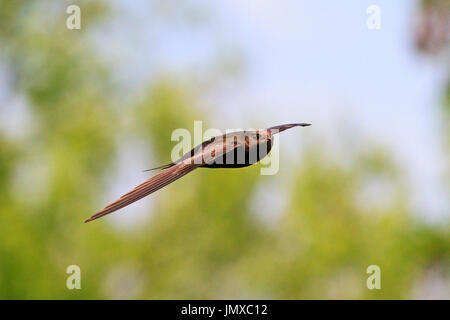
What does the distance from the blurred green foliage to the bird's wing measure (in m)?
11.6

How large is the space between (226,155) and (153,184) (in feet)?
1.17

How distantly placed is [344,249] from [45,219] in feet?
20.4

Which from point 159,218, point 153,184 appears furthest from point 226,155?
point 159,218

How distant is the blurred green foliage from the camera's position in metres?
15.8

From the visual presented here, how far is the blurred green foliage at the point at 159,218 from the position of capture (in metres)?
15.8

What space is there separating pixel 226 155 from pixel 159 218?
495 inches

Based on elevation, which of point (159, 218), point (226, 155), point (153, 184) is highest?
point (226, 155)

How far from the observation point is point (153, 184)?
3773 mm

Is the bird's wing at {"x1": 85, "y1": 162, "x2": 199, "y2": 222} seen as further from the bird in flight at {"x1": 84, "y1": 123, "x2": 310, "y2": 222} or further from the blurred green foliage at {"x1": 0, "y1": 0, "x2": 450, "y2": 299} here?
the blurred green foliage at {"x1": 0, "y1": 0, "x2": 450, "y2": 299}

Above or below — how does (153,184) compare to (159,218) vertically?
above

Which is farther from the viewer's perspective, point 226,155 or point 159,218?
point 159,218

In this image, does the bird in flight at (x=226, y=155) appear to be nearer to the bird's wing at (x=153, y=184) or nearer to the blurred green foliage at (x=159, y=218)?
the bird's wing at (x=153, y=184)

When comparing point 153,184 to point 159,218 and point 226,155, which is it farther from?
point 159,218
